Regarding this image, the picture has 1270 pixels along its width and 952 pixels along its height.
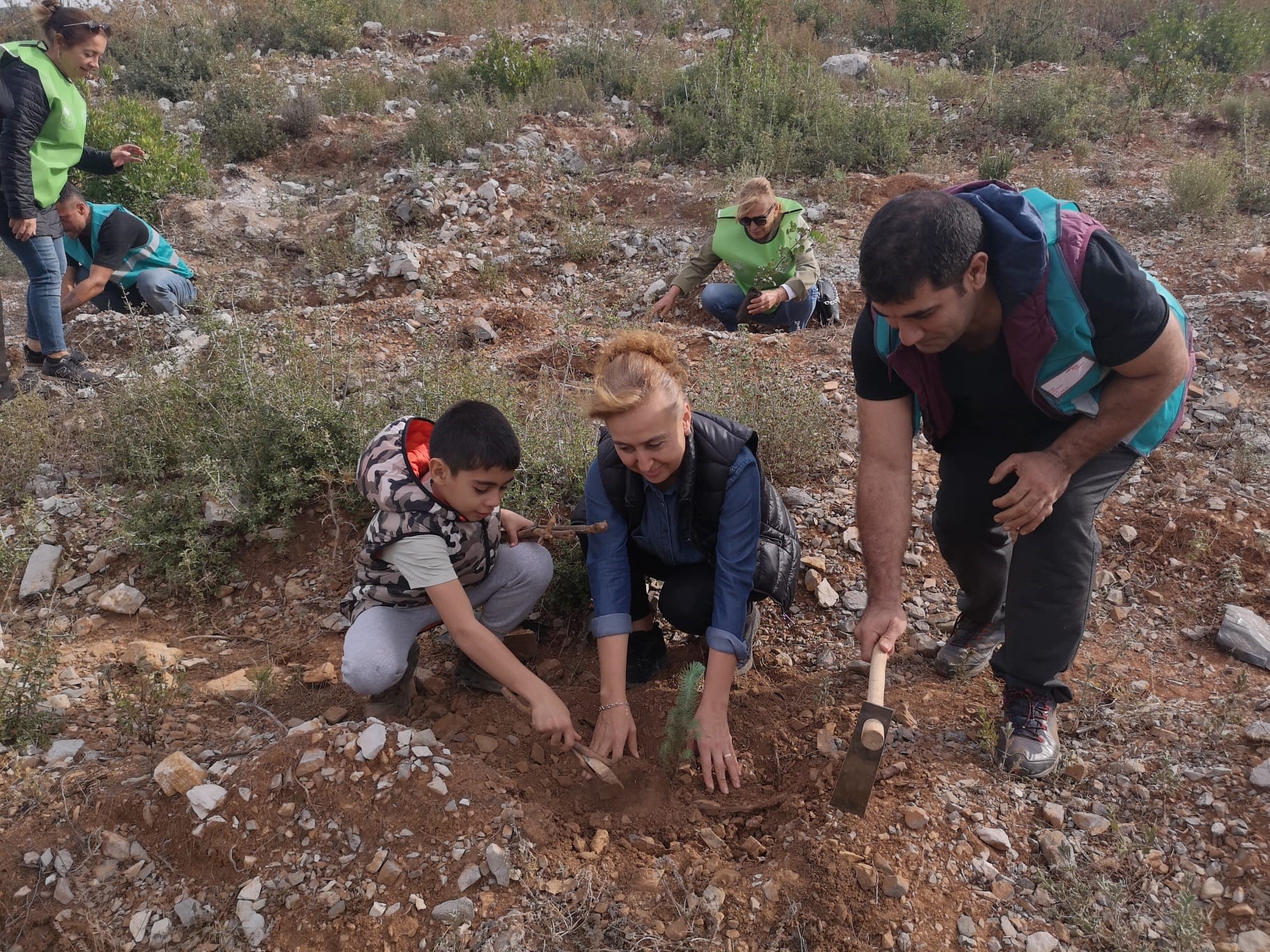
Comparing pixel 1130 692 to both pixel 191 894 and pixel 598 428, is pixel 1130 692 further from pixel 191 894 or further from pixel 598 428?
pixel 191 894

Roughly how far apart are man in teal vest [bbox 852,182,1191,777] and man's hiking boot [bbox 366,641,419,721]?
1.32 meters

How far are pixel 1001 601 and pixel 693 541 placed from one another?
97 centimetres

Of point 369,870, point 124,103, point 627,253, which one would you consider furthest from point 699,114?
point 369,870

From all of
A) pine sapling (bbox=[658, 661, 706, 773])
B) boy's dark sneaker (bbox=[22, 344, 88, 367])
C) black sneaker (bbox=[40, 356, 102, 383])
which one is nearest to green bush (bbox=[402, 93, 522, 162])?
boy's dark sneaker (bbox=[22, 344, 88, 367])

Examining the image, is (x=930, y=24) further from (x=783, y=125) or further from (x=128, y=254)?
(x=128, y=254)

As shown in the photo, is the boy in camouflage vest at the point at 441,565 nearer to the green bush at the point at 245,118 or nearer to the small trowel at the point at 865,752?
the small trowel at the point at 865,752

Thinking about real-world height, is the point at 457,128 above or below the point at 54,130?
below

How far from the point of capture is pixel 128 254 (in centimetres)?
526

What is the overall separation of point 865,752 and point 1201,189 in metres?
6.18

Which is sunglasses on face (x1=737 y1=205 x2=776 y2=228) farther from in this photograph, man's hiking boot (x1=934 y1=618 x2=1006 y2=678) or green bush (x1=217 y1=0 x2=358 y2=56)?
green bush (x1=217 y1=0 x2=358 y2=56)

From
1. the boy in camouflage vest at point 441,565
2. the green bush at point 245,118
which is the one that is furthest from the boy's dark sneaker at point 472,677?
the green bush at point 245,118

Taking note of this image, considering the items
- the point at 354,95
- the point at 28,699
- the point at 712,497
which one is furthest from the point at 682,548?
the point at 354,95

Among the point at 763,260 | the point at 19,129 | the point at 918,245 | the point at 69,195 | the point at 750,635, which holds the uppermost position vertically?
the point at 918,245

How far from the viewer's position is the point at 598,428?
3.54 meters
